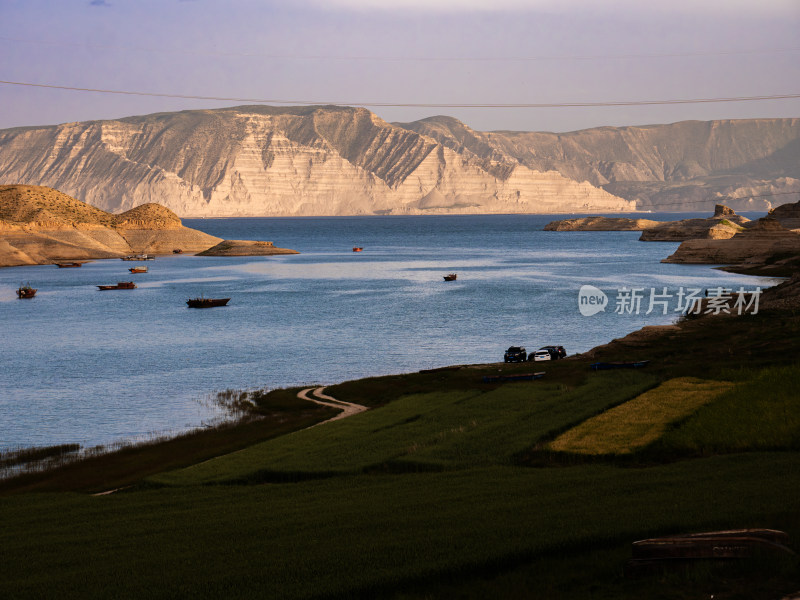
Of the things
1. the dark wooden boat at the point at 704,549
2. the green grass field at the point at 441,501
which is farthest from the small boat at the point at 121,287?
the dark wooden boat at the point at 704,549

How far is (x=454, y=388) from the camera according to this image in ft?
151

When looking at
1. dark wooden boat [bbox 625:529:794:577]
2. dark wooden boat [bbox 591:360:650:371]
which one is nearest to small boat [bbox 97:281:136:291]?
dark wooden boat [bbox 591:360:650:371]

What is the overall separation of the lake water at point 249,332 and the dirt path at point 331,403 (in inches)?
218

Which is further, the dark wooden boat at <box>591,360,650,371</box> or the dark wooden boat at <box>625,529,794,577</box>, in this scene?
the dark wooden boat at <box>591,360,650,371</box>

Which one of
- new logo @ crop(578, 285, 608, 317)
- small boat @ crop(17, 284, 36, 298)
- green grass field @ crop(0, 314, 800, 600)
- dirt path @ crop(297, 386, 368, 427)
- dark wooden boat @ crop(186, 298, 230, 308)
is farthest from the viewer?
small boat @ crop(17, 284, 36, 298)

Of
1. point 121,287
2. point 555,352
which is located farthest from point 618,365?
point 121,287

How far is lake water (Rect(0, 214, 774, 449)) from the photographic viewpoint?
167 ft

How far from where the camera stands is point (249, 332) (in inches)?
3339

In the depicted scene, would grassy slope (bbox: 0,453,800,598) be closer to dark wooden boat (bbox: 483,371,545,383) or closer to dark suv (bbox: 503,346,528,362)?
dark wooden boat (bbox: 483,371,545,383)

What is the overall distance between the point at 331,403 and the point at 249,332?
3968cm

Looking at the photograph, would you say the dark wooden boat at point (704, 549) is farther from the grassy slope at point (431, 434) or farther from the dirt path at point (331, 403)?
the dirt path at point (331, 403)

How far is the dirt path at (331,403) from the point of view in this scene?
43319mm

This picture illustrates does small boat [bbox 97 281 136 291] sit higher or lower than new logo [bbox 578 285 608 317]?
higher

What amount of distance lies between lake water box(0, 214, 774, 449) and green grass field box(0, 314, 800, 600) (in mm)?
14212
